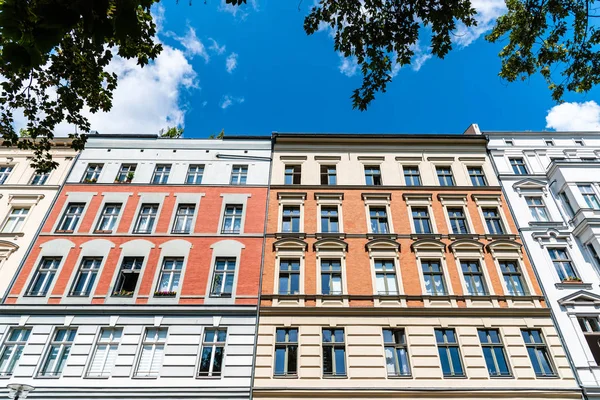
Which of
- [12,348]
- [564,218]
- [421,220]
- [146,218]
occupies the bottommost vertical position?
[12,348]

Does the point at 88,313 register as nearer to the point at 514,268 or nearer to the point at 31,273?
the point at 31,273

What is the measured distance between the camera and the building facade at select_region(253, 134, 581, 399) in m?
15.5

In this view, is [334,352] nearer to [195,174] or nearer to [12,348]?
[195,174]

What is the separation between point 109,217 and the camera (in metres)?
21.0

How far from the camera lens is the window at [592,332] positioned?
16141mm

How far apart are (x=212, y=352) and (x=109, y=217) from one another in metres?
10.4

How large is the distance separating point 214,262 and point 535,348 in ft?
51.6

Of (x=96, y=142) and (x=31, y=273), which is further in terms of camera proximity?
(x=96, y=142)

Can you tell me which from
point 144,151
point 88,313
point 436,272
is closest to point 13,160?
point 144,151

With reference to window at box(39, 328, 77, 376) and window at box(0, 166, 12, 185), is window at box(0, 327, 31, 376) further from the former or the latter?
window at box(0, 166, 12, 185)

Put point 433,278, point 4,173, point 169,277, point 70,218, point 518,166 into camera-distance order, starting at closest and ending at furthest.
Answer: point 169,277, point 433,278, point 70,218, point 4,173, point 518,166

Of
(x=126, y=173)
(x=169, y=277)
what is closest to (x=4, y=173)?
(x=126, y=173)

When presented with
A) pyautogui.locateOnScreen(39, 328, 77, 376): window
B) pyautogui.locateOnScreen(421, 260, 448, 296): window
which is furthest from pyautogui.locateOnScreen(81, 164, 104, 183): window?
pyautogui.locateOnScreen(421, 260, 448, 296): window

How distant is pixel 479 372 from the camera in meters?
15.5
